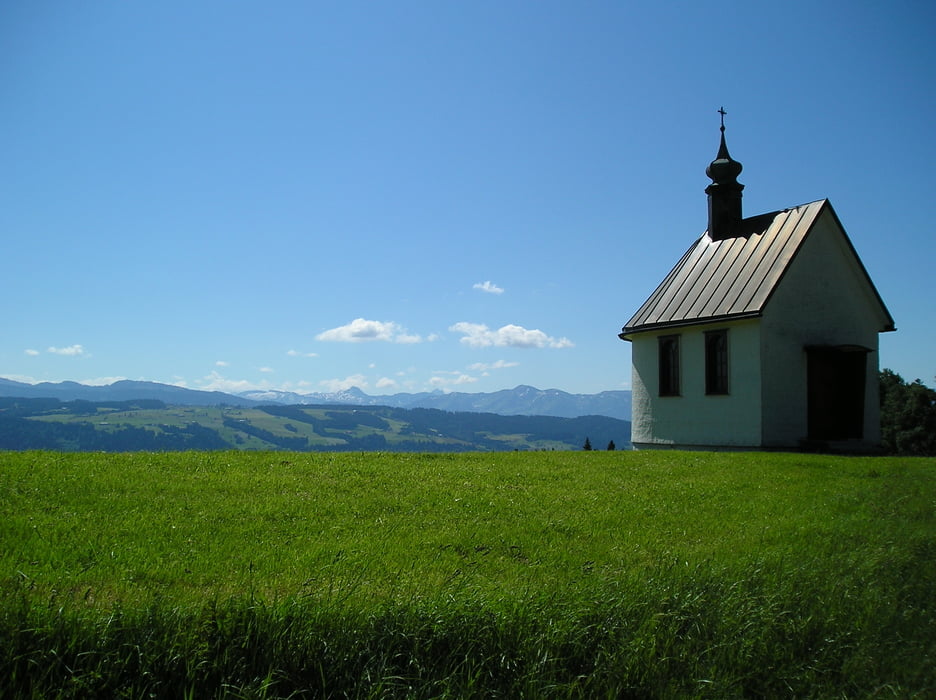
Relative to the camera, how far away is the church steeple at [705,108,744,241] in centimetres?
2745

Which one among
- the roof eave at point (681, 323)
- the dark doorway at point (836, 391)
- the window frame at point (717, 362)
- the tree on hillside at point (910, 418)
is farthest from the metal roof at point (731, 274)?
the tree on hillside at point (910, 418)

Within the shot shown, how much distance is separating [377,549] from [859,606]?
478cm

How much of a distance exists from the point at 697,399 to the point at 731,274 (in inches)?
188

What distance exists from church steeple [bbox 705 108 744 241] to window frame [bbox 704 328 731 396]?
5.75 m

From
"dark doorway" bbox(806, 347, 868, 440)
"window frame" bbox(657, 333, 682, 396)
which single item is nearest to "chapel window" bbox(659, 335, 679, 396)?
"window frame" bbox(657, 333, 682, 396)

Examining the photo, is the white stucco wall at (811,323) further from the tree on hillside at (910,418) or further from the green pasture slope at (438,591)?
the tree on hillside at (910,418)

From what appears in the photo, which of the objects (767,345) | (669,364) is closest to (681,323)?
(669,364)

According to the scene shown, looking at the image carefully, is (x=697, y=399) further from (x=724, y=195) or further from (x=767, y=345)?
(x=724, y=195)

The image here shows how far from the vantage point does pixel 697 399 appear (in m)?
24.3

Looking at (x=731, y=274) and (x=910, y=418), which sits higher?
(x=731, y=274)

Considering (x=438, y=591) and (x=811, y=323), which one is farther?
(x=811, y=323)

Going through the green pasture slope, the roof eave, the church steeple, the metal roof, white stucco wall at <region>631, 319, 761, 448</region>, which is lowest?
the green pasture slope

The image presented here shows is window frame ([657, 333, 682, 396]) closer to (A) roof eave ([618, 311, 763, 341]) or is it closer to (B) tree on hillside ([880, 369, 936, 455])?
(A) roof eave ([618, 311, 763, 341])

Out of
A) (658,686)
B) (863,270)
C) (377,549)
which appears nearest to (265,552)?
(377,549)
